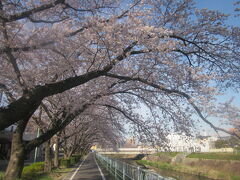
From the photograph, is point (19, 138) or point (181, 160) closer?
point (19, 138)

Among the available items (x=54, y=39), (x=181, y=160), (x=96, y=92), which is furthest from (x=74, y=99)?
(x=181, y=160)

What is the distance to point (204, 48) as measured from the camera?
653 centimetres

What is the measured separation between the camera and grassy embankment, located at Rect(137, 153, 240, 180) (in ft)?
81.5

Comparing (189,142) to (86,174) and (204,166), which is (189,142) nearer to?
(86,174)

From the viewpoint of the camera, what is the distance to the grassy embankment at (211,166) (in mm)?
24847

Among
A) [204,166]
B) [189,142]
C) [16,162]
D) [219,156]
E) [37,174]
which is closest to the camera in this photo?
[16,162]

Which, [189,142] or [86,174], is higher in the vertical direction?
[189,142]

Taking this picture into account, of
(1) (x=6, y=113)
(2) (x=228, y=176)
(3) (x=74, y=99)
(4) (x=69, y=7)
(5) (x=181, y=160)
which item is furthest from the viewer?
(5) (x=181, y=160)

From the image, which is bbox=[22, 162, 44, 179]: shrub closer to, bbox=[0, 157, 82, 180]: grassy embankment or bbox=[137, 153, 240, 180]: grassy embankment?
bbox=[0, 157, 82, 180]: grassy embankment

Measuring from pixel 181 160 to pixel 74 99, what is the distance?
3417 cm

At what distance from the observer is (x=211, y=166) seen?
29.0 metres

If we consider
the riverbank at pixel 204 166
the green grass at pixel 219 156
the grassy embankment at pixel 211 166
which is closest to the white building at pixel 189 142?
the riverbank at pixel 204 166

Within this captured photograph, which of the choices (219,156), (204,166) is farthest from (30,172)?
(219,156)

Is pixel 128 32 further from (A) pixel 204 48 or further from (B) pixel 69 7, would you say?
(A) pixel 204 48
